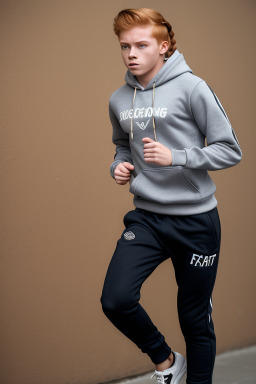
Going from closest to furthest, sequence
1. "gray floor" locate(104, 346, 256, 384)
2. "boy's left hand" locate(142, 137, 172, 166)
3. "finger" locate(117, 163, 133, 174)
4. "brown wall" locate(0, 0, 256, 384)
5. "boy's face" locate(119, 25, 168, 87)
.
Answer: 1. "boy's left hand" locate(142, 137, 172, 166)
2. "boy's face" locate(119, 25, 168, 87)
3. "finger" locate(117, 163, 133, 174)
4. "brown wall" locate(0, 0, 256, 384)
5. "gray floor" locate(104, 346, 256, 384)

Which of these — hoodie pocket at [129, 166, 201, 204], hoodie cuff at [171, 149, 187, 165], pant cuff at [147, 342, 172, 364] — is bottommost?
pant cuff at [147, 342, 172, 364]

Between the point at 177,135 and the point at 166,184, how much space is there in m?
0.19

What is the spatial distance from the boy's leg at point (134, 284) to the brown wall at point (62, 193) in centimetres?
82

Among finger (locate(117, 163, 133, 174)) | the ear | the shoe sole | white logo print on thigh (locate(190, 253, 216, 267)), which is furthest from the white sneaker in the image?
the ear

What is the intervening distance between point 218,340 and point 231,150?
1984 mm

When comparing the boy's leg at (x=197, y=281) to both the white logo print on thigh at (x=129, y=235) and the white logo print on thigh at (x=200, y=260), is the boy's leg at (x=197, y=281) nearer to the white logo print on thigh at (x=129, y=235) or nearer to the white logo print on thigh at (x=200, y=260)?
the white logo print on thigh at (x=200, y=260)

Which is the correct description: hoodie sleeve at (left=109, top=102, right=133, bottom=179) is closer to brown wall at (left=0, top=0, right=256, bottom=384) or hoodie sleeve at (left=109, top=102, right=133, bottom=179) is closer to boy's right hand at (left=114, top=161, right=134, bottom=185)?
boy's right hand at (left=114, top=161, right=134, bottom=185)

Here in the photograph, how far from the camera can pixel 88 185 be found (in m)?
3.23

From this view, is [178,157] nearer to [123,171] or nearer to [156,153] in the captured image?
[156,153]

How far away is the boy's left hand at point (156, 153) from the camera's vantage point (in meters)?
2.15

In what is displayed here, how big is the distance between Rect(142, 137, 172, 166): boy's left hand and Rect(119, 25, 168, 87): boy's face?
30cm

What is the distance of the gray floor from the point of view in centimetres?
345

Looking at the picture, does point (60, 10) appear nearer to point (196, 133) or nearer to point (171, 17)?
point (171, 17)

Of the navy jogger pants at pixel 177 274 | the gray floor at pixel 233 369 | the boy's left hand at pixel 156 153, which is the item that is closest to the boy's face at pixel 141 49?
the boy's left hand at pixel 156 153
